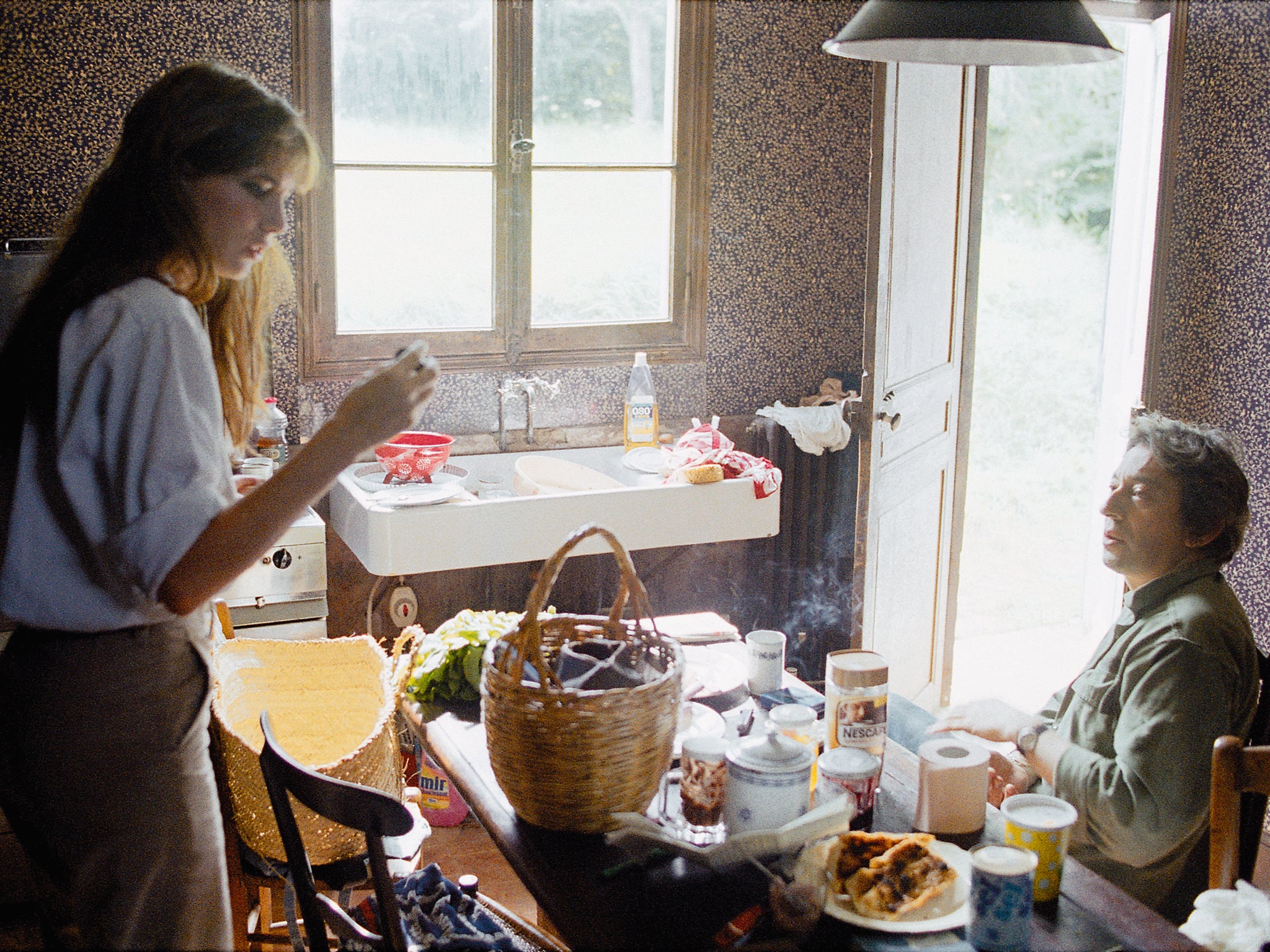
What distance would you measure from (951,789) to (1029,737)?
0.36 meters

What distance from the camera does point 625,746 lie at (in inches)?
51.5

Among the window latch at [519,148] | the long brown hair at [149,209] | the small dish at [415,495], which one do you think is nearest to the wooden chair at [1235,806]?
the long brown hair at [149,209]

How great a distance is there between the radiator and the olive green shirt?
1900mm

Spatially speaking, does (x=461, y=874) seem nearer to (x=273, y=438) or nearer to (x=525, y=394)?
(x=273, y=438)

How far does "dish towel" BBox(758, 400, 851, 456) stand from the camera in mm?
3607

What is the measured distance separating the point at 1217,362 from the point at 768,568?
1476 mm

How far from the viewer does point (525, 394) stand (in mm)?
3459

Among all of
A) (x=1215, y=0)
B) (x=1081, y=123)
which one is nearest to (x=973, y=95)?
(x=1215, y=0)

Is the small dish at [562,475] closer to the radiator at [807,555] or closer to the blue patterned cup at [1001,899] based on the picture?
the radiator at [807,555]

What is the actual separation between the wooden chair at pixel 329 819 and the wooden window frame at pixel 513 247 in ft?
6.44

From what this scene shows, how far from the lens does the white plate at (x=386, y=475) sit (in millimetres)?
2957

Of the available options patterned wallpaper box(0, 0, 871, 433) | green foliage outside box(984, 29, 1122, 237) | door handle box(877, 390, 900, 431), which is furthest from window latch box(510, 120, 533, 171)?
green foliage outside box(984, 29, 1122, 237)

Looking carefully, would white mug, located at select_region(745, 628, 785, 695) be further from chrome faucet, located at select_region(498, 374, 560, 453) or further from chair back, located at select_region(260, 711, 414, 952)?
chrome faucet, located at select_region(498, 374, 560, 453)

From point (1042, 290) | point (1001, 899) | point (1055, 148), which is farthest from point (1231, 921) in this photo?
point (1055, 148)
